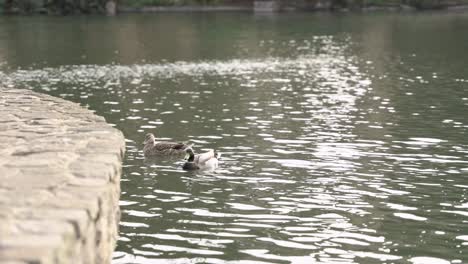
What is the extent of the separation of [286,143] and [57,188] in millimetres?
14363

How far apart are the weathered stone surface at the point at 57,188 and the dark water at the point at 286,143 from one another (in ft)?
8.15

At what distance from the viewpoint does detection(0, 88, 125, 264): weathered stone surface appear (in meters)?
5.89

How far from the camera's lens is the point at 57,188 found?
743 centimetres

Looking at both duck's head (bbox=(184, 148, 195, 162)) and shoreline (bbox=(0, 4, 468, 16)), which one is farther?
shoreline (bbox=(0, 4, 468, 16))

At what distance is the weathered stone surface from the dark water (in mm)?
2484

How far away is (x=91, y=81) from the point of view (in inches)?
1483

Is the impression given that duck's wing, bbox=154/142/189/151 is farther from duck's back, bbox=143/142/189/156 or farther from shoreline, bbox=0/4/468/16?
shoreline, bbox=0/4/468/16

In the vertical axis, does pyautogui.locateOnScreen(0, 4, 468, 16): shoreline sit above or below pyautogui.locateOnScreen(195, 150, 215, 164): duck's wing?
below

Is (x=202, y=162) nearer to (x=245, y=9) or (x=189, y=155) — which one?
(x=189, y=155)

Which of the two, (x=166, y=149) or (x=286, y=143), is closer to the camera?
(x=166, y=149)

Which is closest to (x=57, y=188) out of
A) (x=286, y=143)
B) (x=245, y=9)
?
(x=286, y=143)

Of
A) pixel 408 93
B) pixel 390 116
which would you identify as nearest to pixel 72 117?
pixel 390 116

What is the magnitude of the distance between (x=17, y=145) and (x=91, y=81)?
28.3 m

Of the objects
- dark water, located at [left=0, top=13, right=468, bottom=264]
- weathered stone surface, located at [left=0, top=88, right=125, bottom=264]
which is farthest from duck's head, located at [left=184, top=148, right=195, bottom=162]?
weathered stone surface, located at [left=0, top=88, right=125, bottom=264]
